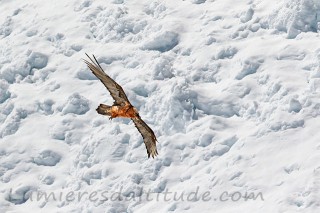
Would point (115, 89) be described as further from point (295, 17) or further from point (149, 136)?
point (295, 17)

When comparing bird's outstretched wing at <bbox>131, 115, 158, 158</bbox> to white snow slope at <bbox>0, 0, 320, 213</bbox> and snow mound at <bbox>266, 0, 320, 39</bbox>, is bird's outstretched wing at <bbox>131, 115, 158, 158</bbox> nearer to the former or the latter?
white snow slope at <bbox>0, 0, 320, 213</bbox>

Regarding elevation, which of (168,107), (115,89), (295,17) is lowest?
(168,107)

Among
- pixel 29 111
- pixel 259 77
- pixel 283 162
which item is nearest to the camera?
pixel 283 162

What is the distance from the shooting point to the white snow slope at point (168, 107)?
48500 millimetres

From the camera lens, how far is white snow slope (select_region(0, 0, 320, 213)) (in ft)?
159

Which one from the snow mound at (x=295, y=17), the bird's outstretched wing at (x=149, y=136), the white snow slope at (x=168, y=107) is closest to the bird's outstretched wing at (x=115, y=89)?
the bird's outstretched wing at (x=149, y=136)

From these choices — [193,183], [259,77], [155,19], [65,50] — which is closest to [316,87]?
[259,77]

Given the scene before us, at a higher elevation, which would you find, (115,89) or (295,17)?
(115,89)

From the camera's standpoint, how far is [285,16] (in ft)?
173

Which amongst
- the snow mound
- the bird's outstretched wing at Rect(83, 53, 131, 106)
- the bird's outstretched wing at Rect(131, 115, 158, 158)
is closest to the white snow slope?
the snow mound

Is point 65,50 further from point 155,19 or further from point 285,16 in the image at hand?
point 285,16

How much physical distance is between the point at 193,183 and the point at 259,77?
7.55m

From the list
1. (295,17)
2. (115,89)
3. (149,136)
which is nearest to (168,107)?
(295,17)

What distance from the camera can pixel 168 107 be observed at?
1982 inches
